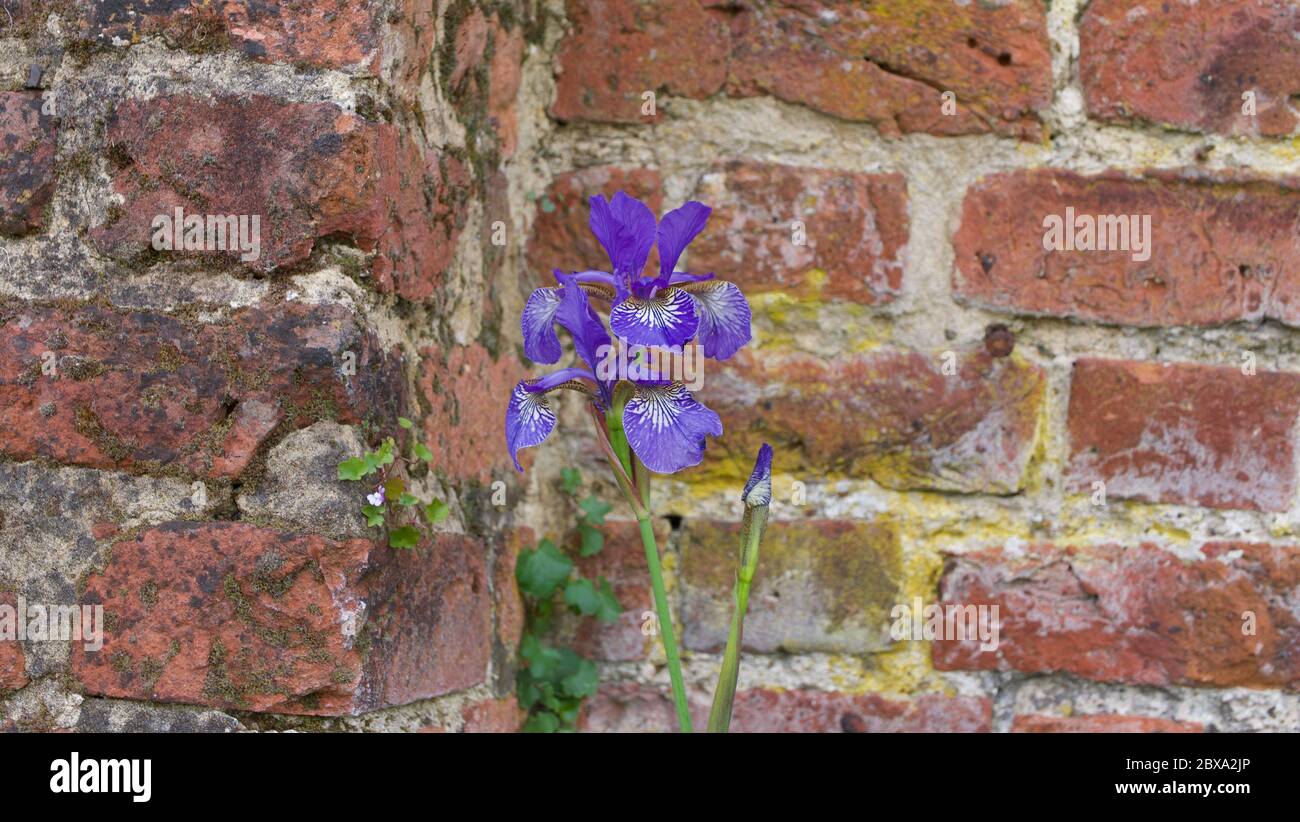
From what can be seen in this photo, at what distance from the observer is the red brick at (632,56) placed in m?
1.37

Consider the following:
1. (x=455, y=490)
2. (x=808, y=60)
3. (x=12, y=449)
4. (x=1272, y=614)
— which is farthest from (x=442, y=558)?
(x=1272, y=614)

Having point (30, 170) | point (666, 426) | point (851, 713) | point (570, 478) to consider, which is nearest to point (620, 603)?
point (570, 478)

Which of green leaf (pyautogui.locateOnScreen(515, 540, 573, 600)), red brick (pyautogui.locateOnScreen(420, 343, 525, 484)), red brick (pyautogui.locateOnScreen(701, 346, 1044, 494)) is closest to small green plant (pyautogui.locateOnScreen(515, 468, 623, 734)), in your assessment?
green leaf (pyautogui.locateOnScreen(515, 540, 573, 600))

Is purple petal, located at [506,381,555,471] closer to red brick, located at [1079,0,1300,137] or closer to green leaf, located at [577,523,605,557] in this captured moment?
green leaf, located at [577,523,605,557]

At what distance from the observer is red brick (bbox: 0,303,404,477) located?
1045mm

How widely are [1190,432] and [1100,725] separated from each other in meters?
0.34

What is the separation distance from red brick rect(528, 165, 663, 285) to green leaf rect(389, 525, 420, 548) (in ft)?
1.41

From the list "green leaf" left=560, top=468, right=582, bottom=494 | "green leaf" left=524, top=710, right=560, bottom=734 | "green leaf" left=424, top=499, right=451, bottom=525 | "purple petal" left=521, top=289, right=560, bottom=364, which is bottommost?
"green leaf" left=524, top=710, right=560, bottom=734

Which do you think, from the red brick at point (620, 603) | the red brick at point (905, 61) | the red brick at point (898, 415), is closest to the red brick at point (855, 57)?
the red brick at point (905, 61)

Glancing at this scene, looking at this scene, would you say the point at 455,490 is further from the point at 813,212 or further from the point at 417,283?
the point at 813,212

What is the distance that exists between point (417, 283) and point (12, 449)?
0.39m

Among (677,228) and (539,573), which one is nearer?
(677,228)

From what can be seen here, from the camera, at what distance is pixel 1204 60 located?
133cm

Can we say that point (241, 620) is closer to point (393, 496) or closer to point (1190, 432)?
point (393, 496)
